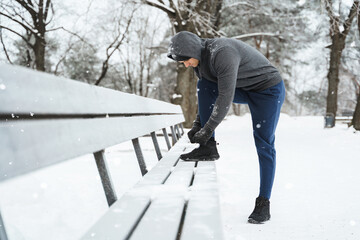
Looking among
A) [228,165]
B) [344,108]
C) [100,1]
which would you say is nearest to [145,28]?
[100,1]

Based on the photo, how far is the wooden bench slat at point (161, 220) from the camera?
113 cm

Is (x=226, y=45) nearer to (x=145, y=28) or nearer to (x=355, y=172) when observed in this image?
(x=355, y=172)

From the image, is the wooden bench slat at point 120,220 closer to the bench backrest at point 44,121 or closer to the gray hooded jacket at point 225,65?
the bench backrest at point 44,121

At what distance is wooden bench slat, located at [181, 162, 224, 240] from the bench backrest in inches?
20.7

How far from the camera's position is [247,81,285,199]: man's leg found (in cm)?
244

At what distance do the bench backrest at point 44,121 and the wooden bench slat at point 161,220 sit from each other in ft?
1.26

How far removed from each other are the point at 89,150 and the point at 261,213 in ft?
4.93

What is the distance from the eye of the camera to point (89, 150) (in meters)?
1.46

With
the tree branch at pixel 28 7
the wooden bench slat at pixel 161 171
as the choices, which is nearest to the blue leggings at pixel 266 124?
the wooden bench slat at pixel 161 171

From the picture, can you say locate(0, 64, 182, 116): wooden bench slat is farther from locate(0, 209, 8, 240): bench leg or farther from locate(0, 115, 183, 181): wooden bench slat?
locate(0, 209, 8, 240): bench leg

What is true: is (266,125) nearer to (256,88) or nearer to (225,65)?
(256,88)

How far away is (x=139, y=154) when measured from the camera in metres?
2.59

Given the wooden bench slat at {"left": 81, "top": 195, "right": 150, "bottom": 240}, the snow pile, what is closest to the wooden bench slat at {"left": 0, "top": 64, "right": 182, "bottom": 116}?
the wooden bench slat at {"left": 81, "top": 195, "right": 150, "bottom": 240}

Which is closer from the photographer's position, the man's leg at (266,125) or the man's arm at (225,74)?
the man's arm at (225,74)
